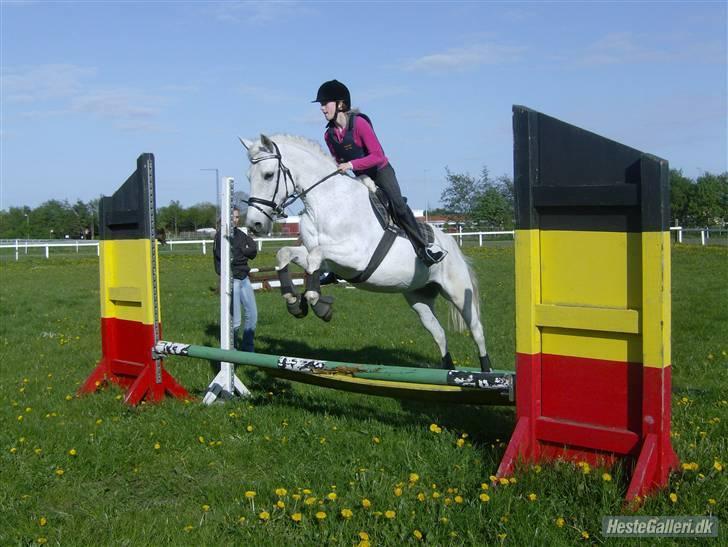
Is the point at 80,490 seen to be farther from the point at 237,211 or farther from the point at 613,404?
the point at 237,211

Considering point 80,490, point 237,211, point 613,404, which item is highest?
point 237,211

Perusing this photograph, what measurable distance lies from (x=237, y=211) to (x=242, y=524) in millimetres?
6206

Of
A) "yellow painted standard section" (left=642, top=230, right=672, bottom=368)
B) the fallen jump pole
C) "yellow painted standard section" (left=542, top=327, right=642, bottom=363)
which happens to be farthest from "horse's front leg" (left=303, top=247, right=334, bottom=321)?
"yellow painted standard section" (left=642, top=230, right=672, bottom=368)

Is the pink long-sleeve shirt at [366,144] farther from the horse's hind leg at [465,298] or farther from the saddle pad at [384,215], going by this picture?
the horse's hind leg at [465,298]

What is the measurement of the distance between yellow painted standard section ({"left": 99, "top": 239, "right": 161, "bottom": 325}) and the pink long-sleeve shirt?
194 centimetres

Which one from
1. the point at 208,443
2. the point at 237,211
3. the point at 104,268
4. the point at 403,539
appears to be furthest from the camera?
the point at 237,211

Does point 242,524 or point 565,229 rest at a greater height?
point 565,229

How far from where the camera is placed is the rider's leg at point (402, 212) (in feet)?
21.8

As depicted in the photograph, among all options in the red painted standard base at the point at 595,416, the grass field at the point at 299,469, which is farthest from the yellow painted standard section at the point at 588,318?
the grass field at the point at 299,469

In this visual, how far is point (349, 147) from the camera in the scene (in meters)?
6.62

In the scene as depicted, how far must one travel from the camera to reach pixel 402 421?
5.49 meters

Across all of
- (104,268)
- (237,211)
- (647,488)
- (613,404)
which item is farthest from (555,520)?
(237,211)

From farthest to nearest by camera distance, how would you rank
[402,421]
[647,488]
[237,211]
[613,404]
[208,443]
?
[237,211]
[402,421]
[208,443]
[613,404]
[647,488]

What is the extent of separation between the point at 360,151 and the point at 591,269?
3.10m
